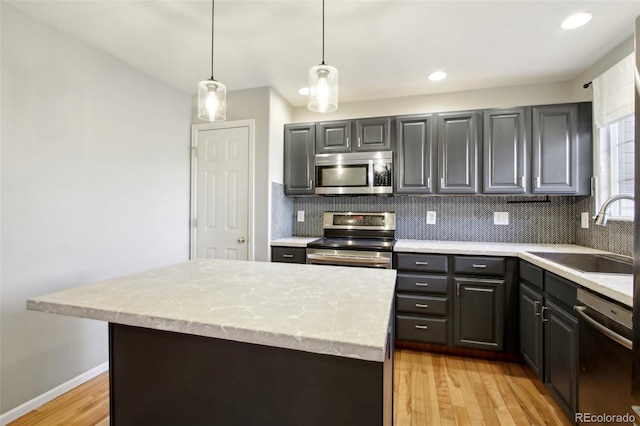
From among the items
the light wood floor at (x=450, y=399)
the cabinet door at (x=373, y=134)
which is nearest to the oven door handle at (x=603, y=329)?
the light wood floor at (x=450, y=399)

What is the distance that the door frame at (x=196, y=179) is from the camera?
2.88 m

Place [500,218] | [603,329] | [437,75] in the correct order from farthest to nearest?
[500,218] < [437,75] < [603,329]

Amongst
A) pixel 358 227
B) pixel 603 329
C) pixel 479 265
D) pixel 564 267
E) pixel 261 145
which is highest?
pixel 261 145

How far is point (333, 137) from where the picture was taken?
3025 mm

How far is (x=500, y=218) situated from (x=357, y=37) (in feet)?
7.15

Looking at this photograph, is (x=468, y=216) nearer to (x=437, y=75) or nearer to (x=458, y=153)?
(x=458, y=153)

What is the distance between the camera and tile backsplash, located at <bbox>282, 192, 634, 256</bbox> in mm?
2711

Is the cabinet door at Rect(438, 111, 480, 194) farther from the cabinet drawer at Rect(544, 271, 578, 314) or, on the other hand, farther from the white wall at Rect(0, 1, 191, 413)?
the white wall at Rect(0, 1, 191, 413)

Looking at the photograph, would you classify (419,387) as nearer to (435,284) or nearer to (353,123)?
(435,284)

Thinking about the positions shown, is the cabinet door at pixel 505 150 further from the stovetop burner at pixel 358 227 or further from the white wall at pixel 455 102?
the stovetop burner at pixel 358 227

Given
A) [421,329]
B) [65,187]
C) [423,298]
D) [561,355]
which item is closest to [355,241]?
[423,298]

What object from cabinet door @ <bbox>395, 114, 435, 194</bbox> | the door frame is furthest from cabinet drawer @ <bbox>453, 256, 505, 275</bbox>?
the door frame

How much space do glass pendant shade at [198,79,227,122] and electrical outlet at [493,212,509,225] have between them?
107 inches

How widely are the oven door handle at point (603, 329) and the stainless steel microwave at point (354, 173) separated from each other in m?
1.65
